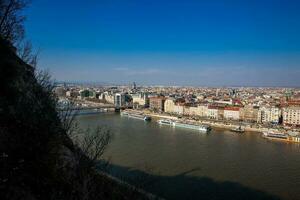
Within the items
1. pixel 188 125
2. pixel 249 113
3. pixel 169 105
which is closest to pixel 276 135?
pixel 188 125

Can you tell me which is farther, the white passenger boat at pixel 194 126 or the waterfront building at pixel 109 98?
the waterfront building at pixel 109 98

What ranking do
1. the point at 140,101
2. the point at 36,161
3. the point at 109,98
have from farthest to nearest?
the point at 109,98 < the point at 140,101 < the point at 36,161

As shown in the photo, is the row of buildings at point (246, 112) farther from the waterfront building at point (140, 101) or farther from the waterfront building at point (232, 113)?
the waterfront building at point (140, 101)

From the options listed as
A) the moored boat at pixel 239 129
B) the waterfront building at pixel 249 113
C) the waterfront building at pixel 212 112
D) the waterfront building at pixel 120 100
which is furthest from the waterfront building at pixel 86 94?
the moored boat at pixel 239 129

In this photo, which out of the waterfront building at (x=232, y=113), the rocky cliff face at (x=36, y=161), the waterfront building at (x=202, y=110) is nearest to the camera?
the rocky cliff face at (x=36, y=161)

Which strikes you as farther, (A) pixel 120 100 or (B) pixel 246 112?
(A) pixel 120 100

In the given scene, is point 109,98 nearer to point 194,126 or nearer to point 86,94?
point 86,94

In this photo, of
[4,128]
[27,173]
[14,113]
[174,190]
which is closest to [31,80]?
[14,113]
